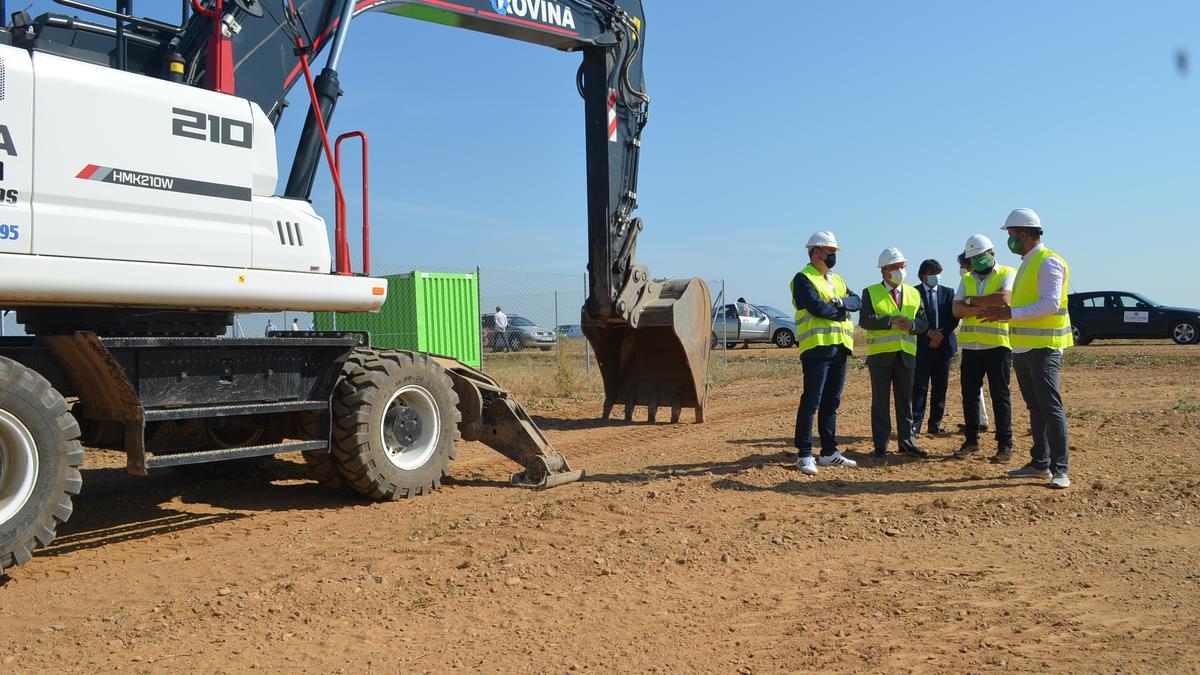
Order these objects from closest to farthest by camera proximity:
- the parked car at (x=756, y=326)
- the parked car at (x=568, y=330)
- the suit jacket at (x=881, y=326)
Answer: the suit jacket at (x=881, y=326) < the parked car at (x=568, y=330) < the parked car at (x=756, y=326)

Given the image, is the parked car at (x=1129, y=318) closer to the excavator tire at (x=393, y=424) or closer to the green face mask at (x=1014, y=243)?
the green face mask at (x=1014, y=243)

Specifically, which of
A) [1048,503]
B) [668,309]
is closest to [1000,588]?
[1048,503]

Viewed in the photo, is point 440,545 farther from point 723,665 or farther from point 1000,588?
point 1000,588

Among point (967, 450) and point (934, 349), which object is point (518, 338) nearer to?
point (934, 349)

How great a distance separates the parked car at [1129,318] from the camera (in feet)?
79.6

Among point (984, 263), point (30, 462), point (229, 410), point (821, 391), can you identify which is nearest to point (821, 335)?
point (821, 391)

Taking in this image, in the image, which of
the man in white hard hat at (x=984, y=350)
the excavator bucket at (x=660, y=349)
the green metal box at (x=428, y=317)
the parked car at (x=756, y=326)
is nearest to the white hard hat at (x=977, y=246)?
the man in white hard hat at (x=984, y=350)

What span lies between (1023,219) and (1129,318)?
19988 mm

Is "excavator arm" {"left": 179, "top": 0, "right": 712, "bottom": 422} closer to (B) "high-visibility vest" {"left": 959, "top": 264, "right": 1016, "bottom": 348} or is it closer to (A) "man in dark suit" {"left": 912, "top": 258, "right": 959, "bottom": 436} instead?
(A) "man in dark suit" {"left": 912, "top": 258, "right": 959, "bottom": 436}

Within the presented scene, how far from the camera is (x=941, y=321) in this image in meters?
9.87

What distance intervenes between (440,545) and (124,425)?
2.15m

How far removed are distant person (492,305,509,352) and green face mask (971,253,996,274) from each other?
1580 centimetres

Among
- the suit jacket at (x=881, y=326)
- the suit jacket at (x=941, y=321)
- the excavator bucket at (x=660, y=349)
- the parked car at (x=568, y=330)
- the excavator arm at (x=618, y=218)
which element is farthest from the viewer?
the parked car at (x=568, y=330)

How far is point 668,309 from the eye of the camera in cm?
1102
